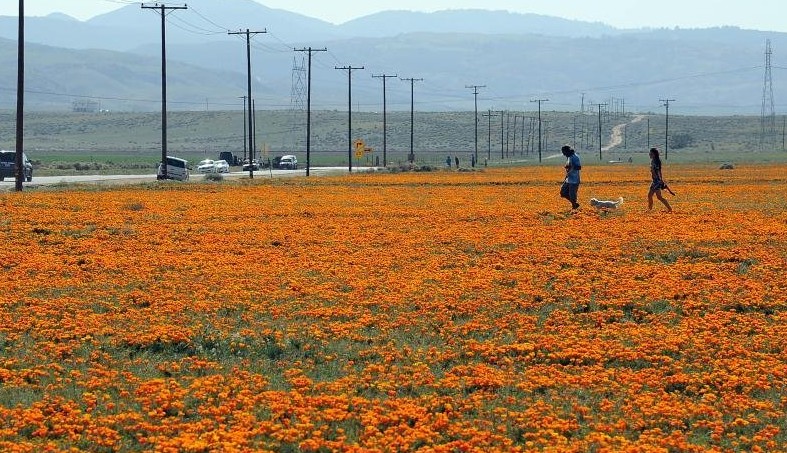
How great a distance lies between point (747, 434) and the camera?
35.1 ft

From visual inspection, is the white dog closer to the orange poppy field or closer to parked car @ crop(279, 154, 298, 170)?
the orange poppy field

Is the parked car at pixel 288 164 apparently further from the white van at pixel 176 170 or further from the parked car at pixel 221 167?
the white van at pixel 176 170

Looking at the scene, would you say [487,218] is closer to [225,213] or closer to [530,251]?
[225,213]

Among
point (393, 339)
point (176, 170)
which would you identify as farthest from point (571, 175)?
point (176, 170)

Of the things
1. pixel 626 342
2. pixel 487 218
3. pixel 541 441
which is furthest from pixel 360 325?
pixel 487 218

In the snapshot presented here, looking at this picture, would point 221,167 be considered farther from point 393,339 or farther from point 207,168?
point 393,339

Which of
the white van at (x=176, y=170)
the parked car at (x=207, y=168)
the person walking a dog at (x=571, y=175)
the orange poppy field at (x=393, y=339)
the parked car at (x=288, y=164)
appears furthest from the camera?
the parked car at (x=288, y=164)

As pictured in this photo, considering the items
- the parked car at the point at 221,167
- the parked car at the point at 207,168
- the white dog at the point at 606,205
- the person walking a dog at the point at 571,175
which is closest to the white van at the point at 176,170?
the parked car at the point at 221,167

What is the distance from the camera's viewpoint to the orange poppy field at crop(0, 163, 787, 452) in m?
10.6

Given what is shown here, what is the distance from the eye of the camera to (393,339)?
1452 cm

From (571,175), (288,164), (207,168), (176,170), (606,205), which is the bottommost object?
(606,205)

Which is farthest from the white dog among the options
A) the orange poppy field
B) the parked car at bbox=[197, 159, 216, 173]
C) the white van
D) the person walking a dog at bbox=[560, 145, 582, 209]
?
the parked car at bbox=[197, 159, 216, 173]

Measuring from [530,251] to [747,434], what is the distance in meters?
13.1

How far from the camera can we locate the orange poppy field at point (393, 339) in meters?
10.6
